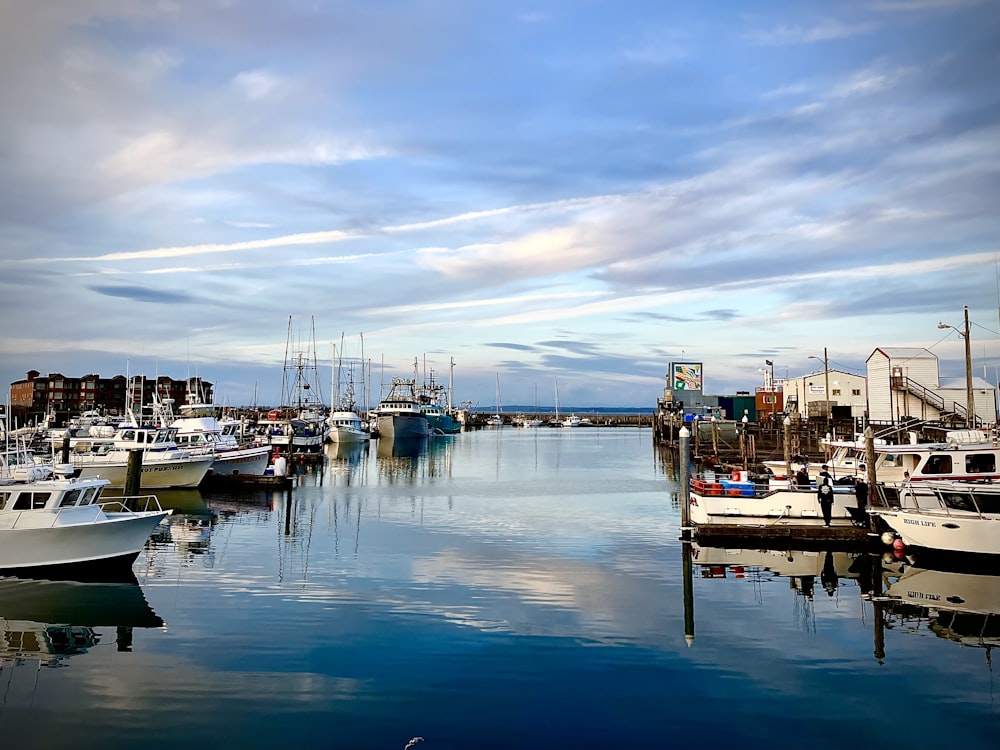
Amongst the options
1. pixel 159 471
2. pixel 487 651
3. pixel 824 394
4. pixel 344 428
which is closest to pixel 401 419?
pixel 344 428

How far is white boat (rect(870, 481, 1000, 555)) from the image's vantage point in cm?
2230

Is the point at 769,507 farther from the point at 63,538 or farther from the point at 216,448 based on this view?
the point at 216,448

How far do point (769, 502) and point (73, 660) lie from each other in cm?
2214

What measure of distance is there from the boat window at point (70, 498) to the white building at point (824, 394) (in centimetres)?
6098

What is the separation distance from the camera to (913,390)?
191 feet

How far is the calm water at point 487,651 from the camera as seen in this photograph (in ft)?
37.3

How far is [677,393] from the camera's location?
4555 inches

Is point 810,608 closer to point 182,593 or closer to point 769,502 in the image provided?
point 769,502

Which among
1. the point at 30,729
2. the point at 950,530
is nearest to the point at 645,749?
the point at 30,729

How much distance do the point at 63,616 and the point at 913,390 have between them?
5827 cm

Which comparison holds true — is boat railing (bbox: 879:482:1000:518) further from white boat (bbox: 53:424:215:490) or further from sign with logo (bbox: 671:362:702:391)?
sign with logo (bbox: 671:362:702:391)

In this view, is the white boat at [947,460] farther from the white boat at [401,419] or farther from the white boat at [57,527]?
the white boat at [401,419]


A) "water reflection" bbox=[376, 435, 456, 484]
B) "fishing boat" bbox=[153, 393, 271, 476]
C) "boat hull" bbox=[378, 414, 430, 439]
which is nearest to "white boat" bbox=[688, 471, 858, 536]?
"water reflection" bbox=[376, 435, 456, 484]

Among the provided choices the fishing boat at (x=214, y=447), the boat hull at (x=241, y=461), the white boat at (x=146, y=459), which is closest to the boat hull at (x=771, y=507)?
the white boat at (x=146, y=459)
